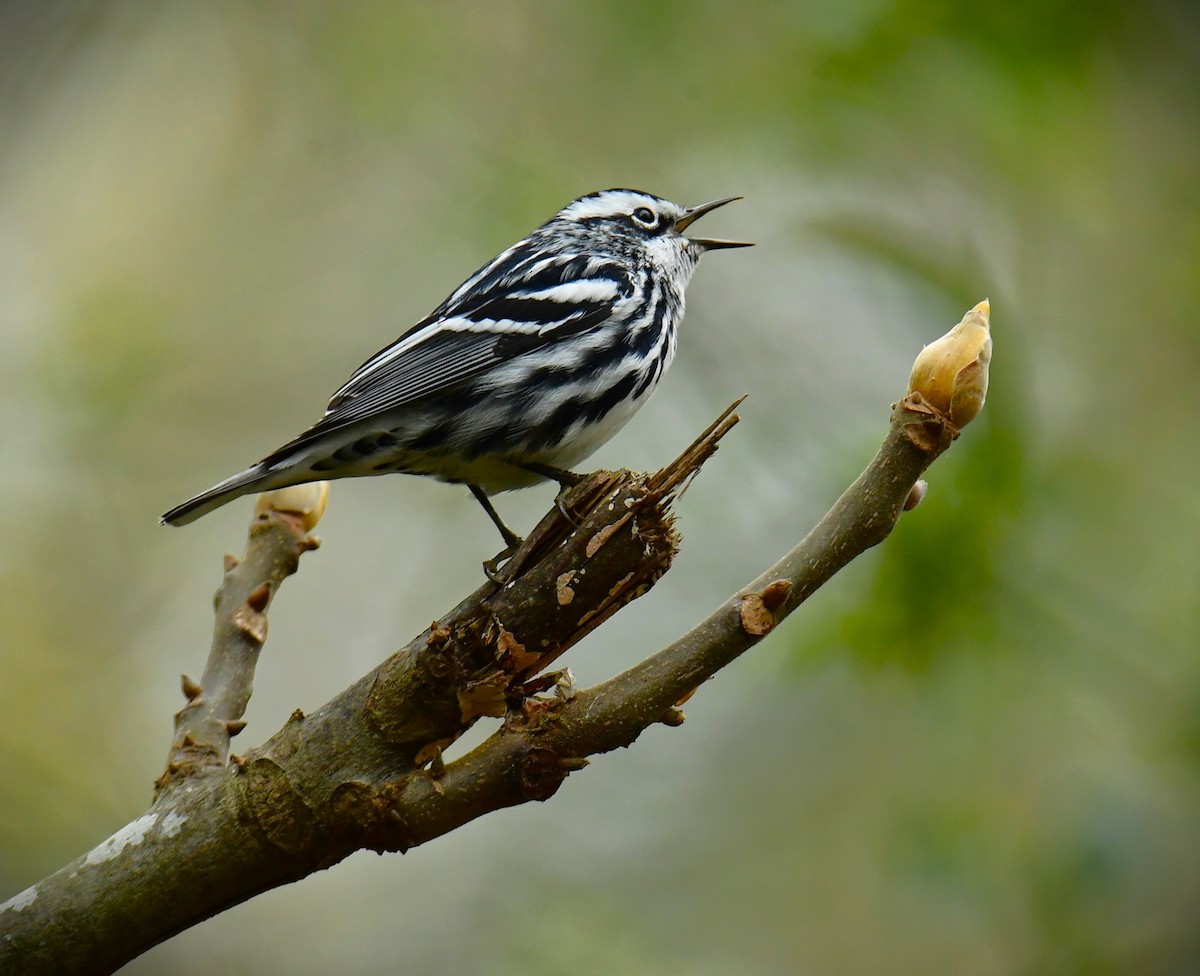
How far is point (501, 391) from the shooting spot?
3828 mm

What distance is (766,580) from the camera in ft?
7.63

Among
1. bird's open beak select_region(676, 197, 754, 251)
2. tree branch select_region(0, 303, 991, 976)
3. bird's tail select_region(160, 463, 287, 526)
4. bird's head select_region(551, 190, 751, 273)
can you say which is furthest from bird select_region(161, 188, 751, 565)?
tree branch select_region(0, 303, 991, 976)

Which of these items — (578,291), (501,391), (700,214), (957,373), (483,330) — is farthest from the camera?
(700,214)

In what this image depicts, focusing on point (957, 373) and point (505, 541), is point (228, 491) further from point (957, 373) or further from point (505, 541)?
point (957, 373)

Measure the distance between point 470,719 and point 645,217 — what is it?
10.3 ft

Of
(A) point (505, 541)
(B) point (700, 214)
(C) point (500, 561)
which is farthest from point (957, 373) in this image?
(B) point (700, 214)

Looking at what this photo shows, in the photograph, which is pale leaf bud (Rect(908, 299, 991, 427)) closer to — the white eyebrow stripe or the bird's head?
the white eyebrow stripe

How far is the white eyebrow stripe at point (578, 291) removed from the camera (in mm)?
4137

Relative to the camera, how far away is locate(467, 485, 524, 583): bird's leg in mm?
3213

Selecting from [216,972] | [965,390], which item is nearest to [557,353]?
[965,390]

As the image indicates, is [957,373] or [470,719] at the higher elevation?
[470,719]

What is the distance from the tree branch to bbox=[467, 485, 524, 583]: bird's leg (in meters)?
0.21

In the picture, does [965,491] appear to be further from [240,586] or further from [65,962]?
[65,962]

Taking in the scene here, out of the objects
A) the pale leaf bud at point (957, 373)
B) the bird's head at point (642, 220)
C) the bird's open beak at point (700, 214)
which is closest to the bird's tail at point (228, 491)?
the bird's head at point (642, 220)
